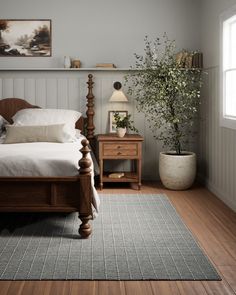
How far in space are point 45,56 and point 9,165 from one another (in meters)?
2.78

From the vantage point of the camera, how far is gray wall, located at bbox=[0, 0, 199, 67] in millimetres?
6066

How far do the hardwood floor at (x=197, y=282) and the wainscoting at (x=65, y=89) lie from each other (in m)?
1.97

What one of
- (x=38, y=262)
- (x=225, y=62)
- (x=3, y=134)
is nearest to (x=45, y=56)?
(x=3, y=134)

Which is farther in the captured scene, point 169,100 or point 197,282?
point 169,100

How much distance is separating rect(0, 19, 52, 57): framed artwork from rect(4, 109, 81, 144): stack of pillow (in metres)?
0.95

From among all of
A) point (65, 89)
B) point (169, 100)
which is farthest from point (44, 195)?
point (65, 89)

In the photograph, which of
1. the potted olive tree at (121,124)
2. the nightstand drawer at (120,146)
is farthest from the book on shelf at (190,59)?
the nightstand drawer at (120,146)

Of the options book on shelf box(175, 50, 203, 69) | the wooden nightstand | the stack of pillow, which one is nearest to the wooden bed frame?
the stack of pillow

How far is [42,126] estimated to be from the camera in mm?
5074

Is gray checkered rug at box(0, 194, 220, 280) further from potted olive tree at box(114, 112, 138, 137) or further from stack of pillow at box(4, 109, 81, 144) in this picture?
potted olive tree at box(114, 112, 138, 137)

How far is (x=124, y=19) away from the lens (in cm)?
610

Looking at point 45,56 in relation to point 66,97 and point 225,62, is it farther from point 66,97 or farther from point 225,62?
point 225,62

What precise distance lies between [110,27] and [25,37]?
1.16 m

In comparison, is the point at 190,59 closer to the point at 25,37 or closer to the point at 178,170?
the point at 178,170
